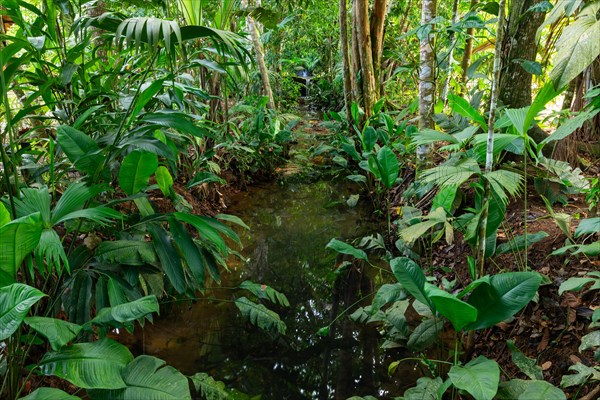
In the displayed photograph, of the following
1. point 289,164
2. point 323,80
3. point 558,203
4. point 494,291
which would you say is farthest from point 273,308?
point 323,80

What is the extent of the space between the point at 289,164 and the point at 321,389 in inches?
174

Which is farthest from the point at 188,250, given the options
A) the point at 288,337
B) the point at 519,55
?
the point at 519,55

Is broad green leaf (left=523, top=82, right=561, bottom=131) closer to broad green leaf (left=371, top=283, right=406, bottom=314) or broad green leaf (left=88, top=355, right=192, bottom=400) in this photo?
broad green leaf (left=371, top=283, right=406, bottom=314)

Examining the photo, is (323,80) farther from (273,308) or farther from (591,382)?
(591,382)

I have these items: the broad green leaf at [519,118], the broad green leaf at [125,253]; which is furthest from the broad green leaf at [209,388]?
the broad green leaf at [519,118]

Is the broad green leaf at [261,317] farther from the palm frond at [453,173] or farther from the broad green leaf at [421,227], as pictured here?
the palm frond at [453,173]

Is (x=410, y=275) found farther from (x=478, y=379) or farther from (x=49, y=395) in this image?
(x=49, y=395)

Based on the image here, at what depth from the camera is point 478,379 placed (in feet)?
4.82

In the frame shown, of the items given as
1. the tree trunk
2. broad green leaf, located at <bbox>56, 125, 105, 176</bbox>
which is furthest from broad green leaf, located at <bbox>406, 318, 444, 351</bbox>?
the tree trunk

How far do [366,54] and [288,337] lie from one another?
13.3 ft

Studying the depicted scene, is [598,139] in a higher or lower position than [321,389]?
higher

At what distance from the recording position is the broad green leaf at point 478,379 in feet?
4.61

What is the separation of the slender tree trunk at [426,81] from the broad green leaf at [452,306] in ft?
6.75

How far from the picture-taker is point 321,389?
216cm
